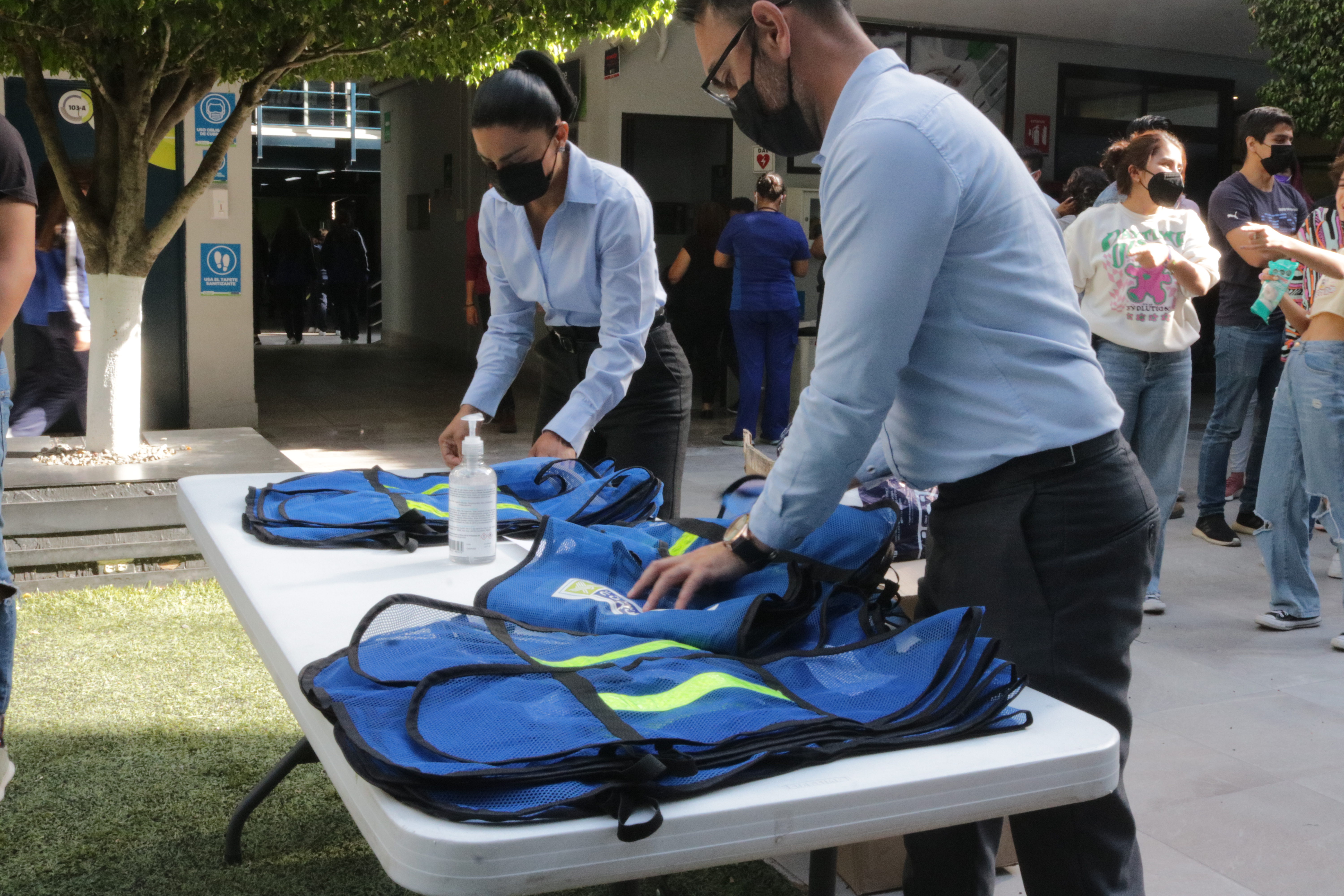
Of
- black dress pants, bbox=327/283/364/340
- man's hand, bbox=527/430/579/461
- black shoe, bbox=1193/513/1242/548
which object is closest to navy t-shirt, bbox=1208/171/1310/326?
black shoe, bbox=1193/513/1242/548

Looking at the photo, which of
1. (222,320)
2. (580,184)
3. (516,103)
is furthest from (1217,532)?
(222,320)

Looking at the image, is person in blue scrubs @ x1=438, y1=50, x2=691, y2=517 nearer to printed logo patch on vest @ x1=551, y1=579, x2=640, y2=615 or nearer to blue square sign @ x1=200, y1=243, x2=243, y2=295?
printed logo patch on vest @ x1=551, y1=579, x2=640, y2=615

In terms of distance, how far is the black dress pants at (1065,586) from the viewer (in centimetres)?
169

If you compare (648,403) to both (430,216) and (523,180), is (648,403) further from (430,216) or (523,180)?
(430,216)

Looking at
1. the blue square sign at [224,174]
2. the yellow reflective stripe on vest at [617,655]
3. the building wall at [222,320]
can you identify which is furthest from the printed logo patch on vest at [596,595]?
the blue square sign at [224,174]

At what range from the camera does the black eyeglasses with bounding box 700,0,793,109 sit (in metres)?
1.72

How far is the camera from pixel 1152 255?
4422 millimetres

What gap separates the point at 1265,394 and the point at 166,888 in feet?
18.4

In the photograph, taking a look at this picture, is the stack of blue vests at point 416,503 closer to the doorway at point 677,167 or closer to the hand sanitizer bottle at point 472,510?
the hand sanitizer bottle at point 472,510

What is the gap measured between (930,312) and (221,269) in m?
8.12

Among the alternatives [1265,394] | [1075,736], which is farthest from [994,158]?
[1265,394]

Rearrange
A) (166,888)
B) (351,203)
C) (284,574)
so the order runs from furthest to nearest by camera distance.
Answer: (351,203) → (166,888) → (284,574)

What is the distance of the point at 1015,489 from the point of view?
169 centimetres

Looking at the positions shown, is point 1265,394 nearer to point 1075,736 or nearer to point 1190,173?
point 1075,736
